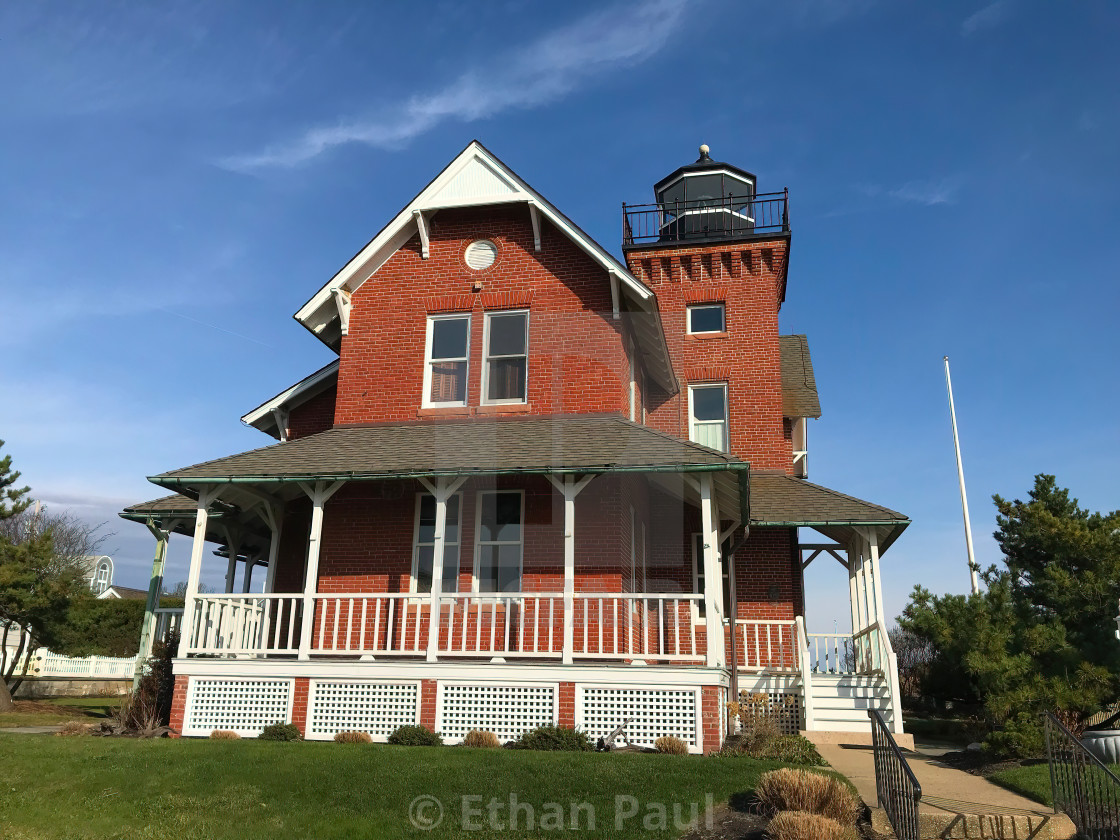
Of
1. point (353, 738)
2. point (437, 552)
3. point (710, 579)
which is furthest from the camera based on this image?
point (437, 552)

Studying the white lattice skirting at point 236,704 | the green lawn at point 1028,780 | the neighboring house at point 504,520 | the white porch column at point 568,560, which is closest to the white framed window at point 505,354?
the neighboring house at point 504,520

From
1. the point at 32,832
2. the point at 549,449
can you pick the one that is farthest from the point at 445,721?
the point at 32,832

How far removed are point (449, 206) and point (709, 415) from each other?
8588 millimetres

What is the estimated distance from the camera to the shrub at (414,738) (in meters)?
12.2

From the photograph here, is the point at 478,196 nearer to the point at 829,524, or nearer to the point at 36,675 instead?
the point at 829,524

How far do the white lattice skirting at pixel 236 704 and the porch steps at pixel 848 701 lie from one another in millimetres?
9032

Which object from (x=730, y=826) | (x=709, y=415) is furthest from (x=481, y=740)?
(x=709, y=415)

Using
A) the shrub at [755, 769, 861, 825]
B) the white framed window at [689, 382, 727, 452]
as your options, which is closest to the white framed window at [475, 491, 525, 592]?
the shrub at [755, 769, 861, 825]

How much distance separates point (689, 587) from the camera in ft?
61.7

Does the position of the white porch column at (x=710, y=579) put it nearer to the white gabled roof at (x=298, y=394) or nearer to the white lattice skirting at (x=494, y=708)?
the white lattice skirting at (x=494, y=708)

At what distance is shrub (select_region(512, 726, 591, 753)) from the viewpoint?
11.7 meters

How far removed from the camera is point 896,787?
797 centimetres

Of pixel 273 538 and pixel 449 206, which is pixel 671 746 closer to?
pixel 273 538

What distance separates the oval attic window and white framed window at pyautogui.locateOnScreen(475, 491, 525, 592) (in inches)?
185
